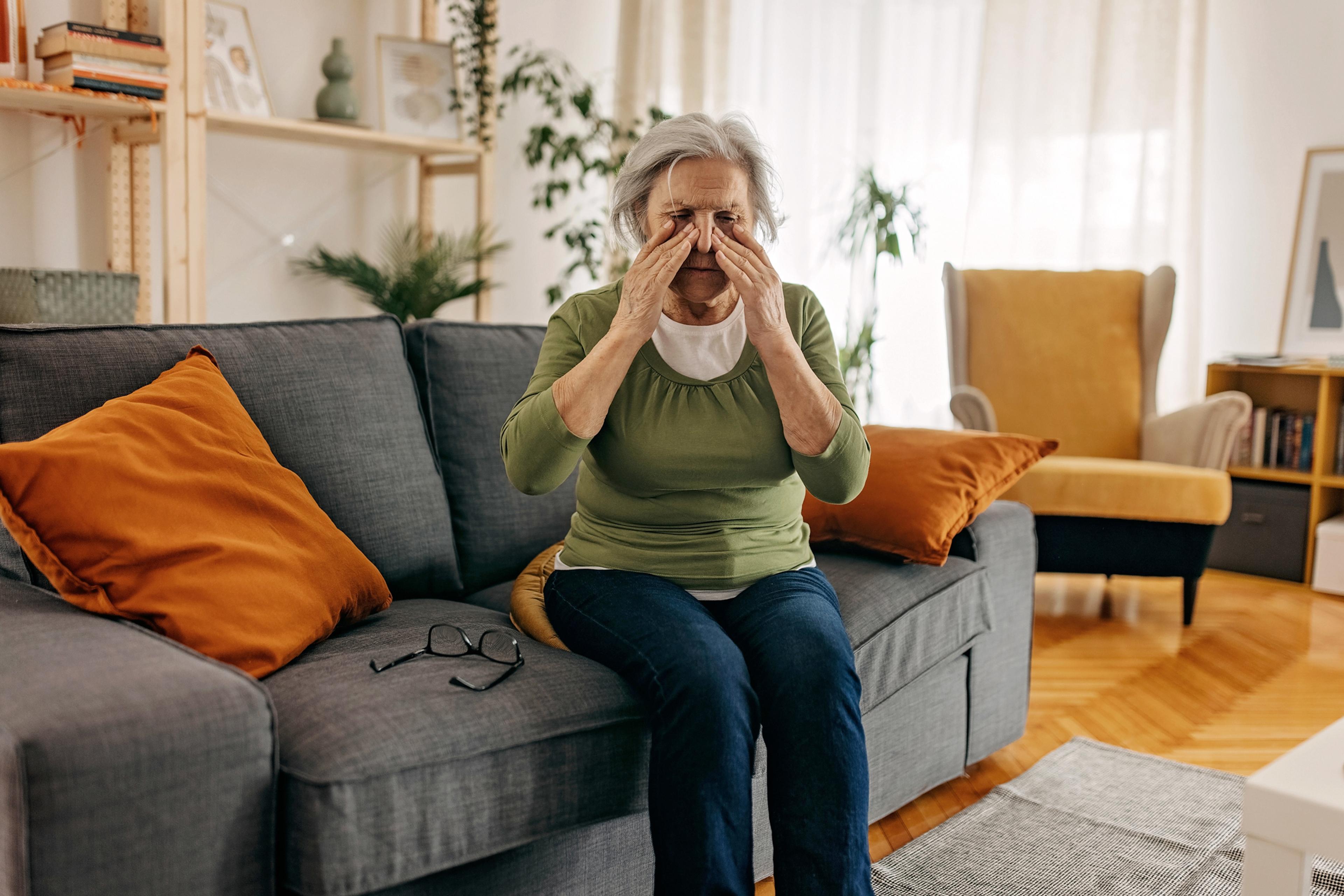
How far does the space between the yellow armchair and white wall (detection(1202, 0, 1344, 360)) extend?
2.21ft

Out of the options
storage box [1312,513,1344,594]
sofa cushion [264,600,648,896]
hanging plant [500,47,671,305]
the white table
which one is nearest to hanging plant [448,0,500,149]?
hanging plant [500,47,671,305]

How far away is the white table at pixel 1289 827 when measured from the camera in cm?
105

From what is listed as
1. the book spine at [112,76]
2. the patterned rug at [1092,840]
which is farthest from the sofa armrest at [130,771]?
the book spine at [112,76]

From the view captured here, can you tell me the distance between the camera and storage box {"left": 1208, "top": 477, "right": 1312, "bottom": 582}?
359 cm

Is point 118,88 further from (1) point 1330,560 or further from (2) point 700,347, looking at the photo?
(1) point 1330,560

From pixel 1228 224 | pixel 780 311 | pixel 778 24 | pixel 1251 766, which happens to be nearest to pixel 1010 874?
pixel 1251 766

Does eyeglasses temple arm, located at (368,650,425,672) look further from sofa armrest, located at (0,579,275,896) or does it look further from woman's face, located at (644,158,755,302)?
woman's face, located at (644,158,755,302)

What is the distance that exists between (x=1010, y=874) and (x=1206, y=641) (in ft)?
5.22

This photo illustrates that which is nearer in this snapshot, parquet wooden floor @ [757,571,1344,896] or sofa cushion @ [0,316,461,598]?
sofa cushion @ [0,316,461,598]

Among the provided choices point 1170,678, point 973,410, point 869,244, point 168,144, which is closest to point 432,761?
point 1170,678

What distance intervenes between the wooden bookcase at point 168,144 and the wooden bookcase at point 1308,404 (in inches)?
126

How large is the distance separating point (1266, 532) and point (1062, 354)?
0.96 m

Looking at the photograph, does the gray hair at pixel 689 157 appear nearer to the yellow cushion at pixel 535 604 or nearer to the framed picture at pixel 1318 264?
the yellow cushion at pixel 535 604

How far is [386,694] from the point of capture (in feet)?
3.95
